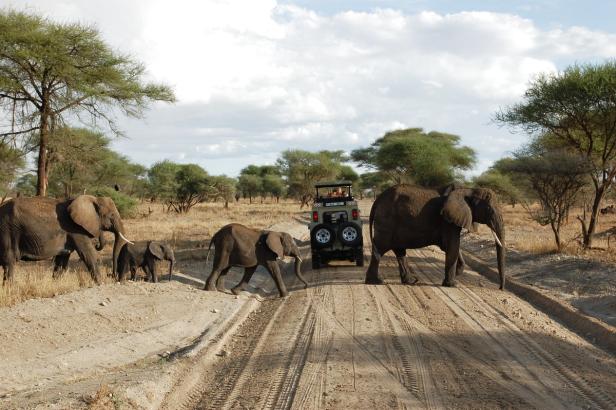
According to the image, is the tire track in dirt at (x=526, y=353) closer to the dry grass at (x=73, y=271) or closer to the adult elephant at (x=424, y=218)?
the adult elephant at (x=424, y=218)

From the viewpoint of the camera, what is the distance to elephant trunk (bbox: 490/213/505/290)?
13984 mm

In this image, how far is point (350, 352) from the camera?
830 cm

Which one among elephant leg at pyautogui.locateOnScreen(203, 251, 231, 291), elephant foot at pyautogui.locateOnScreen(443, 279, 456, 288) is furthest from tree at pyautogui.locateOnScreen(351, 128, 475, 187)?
elephant leg at pyautogui.locateOnScreen(203, 251, 231, 291)

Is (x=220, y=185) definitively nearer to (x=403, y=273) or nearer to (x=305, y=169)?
(x=305, y=169)

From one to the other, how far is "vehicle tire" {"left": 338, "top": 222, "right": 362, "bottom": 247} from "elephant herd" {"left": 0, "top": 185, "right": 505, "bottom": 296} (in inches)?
67.6

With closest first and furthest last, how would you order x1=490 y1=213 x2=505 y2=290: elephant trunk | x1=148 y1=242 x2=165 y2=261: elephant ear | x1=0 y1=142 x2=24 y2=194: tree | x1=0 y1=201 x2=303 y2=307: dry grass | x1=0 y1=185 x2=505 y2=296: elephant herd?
1. x1=0 y1=201 x2=303 y2=307: dry grass
2. x1=0 y1=185 x2=505 y2=296: elephant herd
3. x1=490 y1=213 x2=505 y2=290: elephant trunk
4. x1=148 y1=242 x2=165 y2=261: elephant ear
5. x1=0 y1=142 x2=24 y2=194: tree

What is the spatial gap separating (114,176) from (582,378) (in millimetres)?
46122

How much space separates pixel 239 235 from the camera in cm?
1345

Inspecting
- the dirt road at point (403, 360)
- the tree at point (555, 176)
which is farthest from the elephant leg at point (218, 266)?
the tree at point (555, 176)

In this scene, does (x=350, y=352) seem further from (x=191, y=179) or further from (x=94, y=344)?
(x=191, y=179)

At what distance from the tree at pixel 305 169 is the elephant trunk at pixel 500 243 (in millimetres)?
49120

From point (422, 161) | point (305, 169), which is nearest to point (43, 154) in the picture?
point (422, 161)

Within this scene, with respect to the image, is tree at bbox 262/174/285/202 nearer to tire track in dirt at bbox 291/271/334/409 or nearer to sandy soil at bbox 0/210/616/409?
sandy soil at bbox 0/210/616/409

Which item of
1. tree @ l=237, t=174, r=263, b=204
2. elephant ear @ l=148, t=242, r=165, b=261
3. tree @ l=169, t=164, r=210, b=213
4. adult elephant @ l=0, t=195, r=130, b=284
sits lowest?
elephant ear @ l=148, t=242, r=165, b=261
